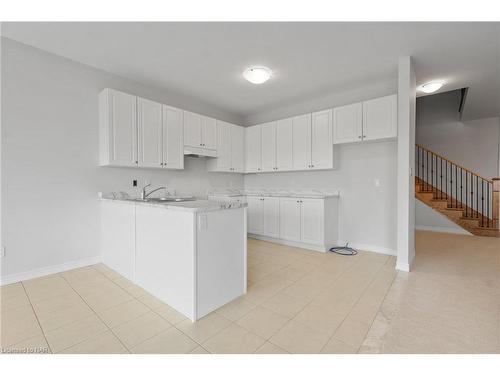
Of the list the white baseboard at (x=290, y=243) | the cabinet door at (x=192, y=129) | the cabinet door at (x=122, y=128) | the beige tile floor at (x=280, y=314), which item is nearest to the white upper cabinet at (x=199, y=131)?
the cabinet door at (x=192, y=129)

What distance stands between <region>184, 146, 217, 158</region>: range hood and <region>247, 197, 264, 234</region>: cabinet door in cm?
112

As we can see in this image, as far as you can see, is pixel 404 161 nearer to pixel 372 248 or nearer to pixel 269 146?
pixel 372 248

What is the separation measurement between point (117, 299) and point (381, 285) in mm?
2606

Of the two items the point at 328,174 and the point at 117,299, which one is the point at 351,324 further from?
the point at 328,174

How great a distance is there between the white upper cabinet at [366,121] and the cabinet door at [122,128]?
2996mm

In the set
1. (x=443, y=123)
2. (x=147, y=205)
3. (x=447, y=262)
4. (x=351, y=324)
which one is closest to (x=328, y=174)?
(x=447, y=262)

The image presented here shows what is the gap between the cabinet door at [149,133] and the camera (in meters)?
3.13

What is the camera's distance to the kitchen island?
173 cm

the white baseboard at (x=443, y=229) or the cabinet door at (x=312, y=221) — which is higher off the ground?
the cabinet door at (x=312, y=221)

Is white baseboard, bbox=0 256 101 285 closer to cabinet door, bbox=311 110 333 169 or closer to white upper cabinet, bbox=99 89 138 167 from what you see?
white upper cabinet, bbox=99 89 138 167

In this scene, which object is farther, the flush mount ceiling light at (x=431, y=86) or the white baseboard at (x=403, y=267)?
the flush mount ceiling light at (x=431, y=86)

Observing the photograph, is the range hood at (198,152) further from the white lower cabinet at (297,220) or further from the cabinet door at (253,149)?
the white lower cabinet at (297,220)

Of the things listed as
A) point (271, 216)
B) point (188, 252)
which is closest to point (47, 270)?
point (188, 252)

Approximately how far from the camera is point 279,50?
2.61m
